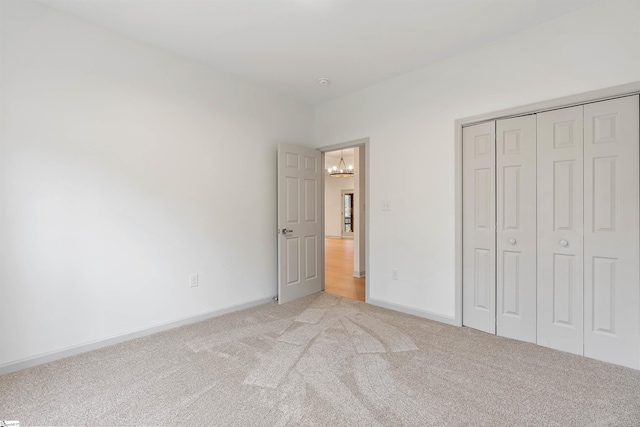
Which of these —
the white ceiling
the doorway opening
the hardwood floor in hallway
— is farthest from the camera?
the doorway opening

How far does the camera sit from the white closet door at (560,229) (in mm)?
2414

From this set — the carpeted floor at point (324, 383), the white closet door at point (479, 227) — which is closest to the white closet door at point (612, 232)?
the carpeted floor at point (324, 383)

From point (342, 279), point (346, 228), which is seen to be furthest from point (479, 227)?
point (346, 228)

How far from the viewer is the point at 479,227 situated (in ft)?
9.68

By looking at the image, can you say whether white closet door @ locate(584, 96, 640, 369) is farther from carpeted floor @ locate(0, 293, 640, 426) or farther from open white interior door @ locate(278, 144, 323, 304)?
open white interior door @ locate(278, 144, 323, 304)

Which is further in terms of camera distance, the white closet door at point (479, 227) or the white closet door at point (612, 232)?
the white closet door at point (479, 227)

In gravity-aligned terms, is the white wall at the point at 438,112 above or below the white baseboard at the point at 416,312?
above

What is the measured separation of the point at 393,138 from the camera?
141 inches

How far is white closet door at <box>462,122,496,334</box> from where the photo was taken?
2869mm

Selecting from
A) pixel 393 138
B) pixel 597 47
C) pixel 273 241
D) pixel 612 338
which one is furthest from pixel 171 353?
pixel 597 47

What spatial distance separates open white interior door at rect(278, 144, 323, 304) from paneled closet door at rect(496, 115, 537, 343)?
90.9 inches

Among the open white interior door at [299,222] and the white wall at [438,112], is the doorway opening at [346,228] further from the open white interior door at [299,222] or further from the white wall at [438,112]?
the white wall at [438,112]

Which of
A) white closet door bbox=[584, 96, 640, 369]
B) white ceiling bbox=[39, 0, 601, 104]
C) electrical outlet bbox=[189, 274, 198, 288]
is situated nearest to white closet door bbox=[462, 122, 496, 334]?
white closet door bbox=[584, 96, 640, 369]

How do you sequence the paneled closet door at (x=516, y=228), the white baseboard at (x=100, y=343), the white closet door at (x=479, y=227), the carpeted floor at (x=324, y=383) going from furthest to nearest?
the white closet door at (x=479, y=227) < the paneled closet door at (x=516, y=228) < the white baseboard at (x=100, y=343) < the carpeted floor at (x=324, y=383)
